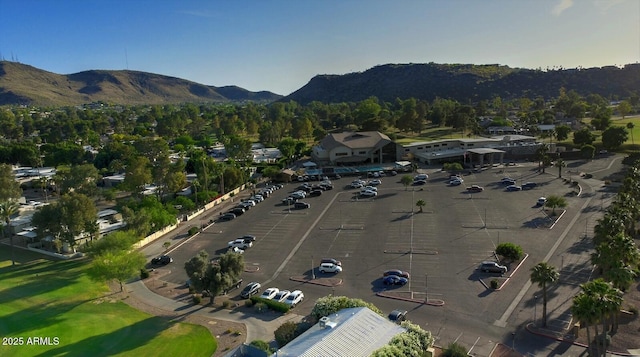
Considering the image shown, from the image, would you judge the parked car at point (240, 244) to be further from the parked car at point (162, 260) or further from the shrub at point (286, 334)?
the shrub at point (286, 334)

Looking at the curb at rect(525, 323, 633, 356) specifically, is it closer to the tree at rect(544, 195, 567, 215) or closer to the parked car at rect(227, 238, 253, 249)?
the tree at rect(544, 195, 567, 215)

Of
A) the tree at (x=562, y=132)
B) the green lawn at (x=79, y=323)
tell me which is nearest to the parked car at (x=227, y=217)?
the green lawn at (x=79, y=323)

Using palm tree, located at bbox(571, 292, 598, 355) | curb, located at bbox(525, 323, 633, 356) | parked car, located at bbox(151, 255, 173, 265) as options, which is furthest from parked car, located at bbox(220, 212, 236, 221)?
palm tree, located at bbox(571, 292, 598, 355)

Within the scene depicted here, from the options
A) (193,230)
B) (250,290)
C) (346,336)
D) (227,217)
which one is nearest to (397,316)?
(346,336)

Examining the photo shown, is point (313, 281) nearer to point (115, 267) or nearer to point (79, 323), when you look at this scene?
point (115, 267)

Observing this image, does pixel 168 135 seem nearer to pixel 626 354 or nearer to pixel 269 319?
pixel 269 319

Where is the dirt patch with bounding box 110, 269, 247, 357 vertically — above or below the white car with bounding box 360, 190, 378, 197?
below

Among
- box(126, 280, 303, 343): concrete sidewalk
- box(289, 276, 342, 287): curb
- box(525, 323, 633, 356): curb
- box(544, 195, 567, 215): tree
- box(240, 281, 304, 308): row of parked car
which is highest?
box(544, 195, 567, 215): tree
